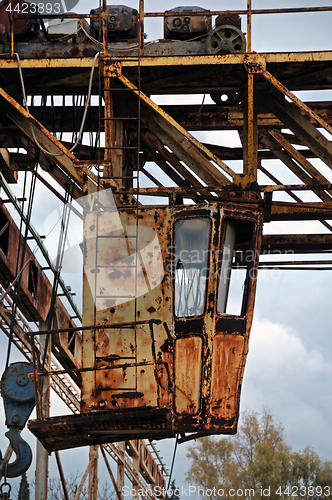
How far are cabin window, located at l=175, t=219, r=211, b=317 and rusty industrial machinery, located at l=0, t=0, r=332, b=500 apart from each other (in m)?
0.02

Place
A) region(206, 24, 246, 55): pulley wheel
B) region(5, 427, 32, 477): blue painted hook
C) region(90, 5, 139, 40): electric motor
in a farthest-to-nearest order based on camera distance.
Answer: region(90, 5, 139, 40): electric motor
region(206, 24, 246, 55): pulley wheel
region(5, 427, 32, 477): blue painted hook

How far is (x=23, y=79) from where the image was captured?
40.5ft

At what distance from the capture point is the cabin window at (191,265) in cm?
1027

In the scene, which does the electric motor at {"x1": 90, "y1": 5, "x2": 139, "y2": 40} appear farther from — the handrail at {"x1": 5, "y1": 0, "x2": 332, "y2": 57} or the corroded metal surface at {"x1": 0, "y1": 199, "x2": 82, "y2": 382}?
the corroded metal surface at {"x1": 0, "y1": 199, "x2": 82, "y2": 382}

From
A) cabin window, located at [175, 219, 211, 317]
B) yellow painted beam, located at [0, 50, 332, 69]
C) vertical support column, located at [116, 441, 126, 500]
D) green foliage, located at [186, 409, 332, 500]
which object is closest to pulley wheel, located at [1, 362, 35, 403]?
cabin window, located at [175, 219, 211, 317]

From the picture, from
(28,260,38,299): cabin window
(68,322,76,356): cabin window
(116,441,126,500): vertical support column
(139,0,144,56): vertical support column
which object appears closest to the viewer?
(139,0,144,56): vertical support column

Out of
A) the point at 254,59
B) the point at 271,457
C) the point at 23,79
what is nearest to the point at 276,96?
the point at 254,59

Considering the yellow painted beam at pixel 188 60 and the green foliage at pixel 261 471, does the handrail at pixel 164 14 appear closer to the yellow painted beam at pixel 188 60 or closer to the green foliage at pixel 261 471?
the yellow painted beam at pixel 188 60

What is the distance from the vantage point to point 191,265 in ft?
→ 34.0

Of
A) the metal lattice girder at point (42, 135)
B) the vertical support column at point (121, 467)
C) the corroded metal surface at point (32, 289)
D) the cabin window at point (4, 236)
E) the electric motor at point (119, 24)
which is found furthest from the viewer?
the vertical support column at point (121, 467)

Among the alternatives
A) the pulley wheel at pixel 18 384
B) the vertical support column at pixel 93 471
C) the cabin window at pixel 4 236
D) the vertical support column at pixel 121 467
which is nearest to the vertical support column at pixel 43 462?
the vertical support column at pixel 93 471

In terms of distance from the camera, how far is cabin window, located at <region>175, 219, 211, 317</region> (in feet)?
33.7

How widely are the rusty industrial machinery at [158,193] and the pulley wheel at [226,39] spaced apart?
3cm

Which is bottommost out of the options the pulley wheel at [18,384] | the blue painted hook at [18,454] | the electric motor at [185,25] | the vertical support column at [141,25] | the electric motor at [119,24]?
the blue painted hook at [18,454]
